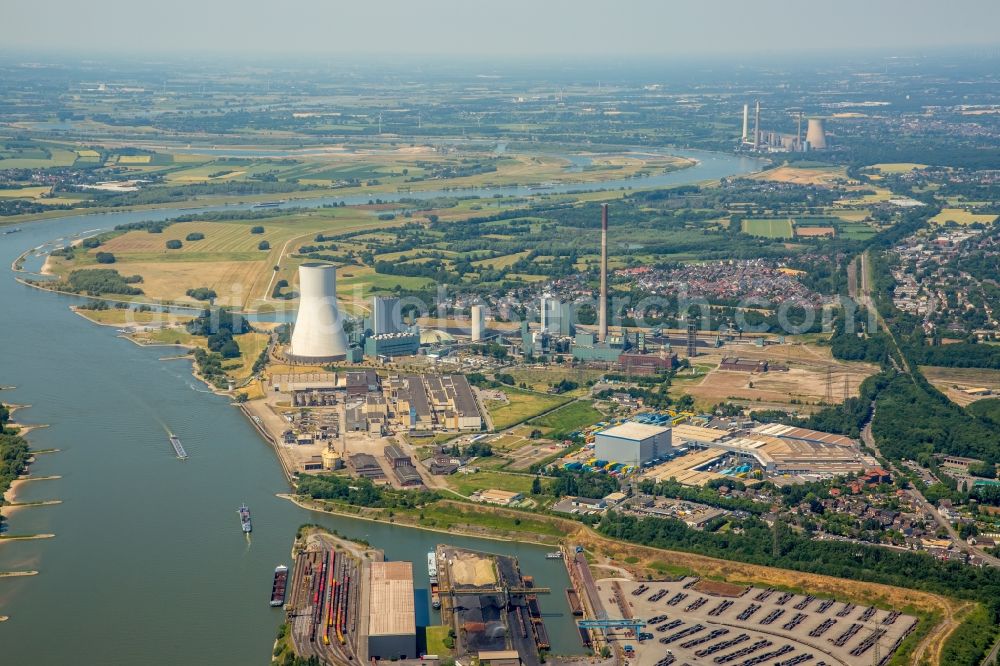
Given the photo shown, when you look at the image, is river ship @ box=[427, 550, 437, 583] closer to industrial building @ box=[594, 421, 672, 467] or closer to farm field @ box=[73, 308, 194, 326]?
industrial building @ box=[594, 421, 672, 467]

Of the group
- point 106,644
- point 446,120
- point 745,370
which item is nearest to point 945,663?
point 106,644

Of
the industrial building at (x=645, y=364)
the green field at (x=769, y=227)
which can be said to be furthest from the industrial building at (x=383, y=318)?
the green field at (x=769, y=227)

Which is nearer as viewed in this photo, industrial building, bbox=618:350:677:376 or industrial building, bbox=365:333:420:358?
industrial building, bbox=618:350:677:376

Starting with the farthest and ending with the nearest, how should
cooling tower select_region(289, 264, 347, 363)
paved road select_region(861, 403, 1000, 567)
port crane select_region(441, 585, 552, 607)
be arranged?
1. cooling tower select_region(289, 264, 347, 363)
2. paved road select_region(861, 403, 1000, 567)
3. port crane select_region(441, 585, 552, 607)

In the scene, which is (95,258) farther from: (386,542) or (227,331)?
(386,542)

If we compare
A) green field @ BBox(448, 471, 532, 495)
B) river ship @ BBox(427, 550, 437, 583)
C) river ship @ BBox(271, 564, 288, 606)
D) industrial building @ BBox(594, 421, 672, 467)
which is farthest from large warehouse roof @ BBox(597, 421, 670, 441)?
river ship @ BBox(271, 564, 288, 606)
